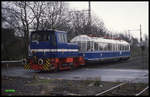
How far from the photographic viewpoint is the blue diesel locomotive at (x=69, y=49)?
750 cm

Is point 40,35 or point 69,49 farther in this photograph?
point 69,49

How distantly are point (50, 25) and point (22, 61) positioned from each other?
2.81 feet

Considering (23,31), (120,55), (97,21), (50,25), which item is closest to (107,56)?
(120,55)

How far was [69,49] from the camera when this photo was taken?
647 inches

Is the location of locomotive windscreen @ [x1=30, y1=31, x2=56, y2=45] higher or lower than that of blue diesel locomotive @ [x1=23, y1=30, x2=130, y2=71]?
higher

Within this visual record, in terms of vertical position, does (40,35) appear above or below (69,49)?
above

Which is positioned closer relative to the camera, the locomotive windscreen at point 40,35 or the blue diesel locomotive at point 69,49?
the locomotive windscreen at point 40,35

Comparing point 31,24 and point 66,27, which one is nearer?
point 31,24

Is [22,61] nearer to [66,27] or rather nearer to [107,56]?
[66,27]

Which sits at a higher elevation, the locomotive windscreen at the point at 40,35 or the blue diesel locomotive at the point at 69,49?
the locomotive windscreen at the point at 40,35

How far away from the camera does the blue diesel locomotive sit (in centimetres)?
750

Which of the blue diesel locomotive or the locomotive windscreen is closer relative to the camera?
the locomotive windscreen

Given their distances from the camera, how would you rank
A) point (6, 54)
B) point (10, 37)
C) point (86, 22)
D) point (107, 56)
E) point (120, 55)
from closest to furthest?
point (10, 37)
point (6, 54)
point (86, 22)
point (120, 55)
point (107, 56)

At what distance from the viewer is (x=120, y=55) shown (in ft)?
33.8
